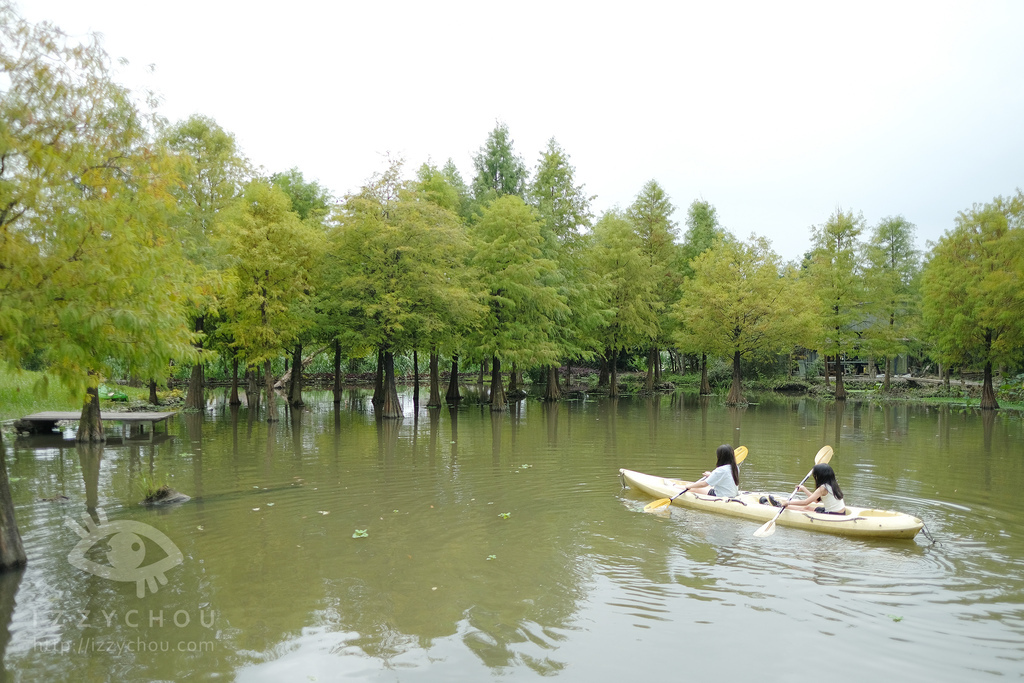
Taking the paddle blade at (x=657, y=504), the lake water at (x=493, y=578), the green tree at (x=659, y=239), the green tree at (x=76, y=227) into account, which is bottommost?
the lake water at (x=493, y=578)

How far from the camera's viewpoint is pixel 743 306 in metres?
38.9

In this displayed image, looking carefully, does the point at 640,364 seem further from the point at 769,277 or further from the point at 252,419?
the point at 252,419

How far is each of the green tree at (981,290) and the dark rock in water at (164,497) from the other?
32.7m

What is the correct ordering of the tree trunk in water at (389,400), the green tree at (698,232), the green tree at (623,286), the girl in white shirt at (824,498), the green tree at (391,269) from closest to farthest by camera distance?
the girl in white shirt at (824,498)
the green tree at (391,269)
the tree trunk in water at (389,400)
the green tree at (623,286)
the green tree at (698,232)

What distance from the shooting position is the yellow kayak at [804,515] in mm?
9602

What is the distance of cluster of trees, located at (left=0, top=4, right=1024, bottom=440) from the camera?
738 cm

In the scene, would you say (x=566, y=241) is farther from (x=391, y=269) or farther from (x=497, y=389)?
(x=391, y=269)

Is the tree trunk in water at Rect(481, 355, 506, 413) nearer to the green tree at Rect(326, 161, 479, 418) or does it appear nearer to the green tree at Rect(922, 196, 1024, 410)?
the green tree at Rect(326, 161, 479, 418)

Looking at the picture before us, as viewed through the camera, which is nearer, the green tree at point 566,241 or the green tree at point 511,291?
the green tree at point 511,291

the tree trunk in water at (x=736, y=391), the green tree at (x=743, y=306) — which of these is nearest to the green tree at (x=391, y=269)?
the tree trunk in water at (x=736, y=391)

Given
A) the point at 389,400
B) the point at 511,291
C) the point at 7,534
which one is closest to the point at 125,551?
the point at 7,534

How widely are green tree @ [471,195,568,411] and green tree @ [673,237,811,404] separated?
37.3 feet

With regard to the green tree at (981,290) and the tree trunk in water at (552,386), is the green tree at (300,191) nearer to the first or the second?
the tree trunk in water at (552,386)

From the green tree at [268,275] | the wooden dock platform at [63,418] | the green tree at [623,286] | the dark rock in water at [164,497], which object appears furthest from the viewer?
the green tree at [623,286]
